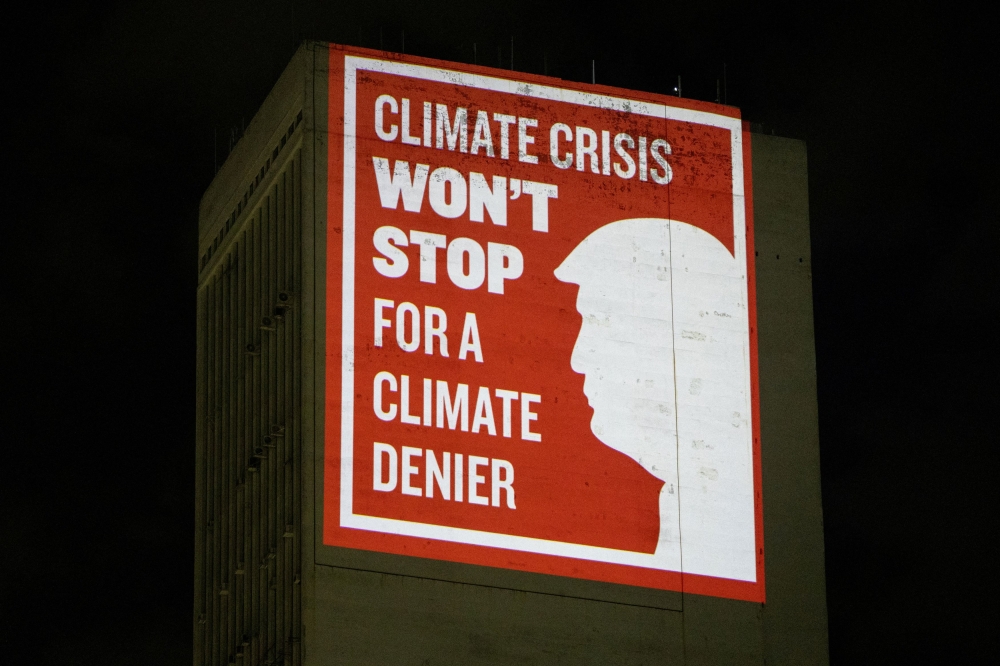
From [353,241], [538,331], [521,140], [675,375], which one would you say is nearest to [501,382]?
[538,331]

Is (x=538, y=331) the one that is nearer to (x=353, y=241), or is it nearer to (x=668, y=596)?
(x=353, y=241)

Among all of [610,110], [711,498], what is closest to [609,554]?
[711,498]

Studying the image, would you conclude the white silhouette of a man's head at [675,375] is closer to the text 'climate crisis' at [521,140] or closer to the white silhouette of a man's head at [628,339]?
the white silhouette of a man's head at [628,339]

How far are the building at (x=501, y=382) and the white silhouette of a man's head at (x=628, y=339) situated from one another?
87 millimetres

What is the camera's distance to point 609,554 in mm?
69938

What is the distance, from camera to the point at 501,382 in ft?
228

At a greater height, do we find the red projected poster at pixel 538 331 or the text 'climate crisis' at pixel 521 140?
the text 'climate crisis' at pixel 521 140

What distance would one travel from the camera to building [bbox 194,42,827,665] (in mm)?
67000

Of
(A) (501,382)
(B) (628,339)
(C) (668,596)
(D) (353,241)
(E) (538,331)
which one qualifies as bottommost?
(C) (668,596)

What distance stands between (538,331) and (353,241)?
6219 mm

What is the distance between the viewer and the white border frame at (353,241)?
219ft

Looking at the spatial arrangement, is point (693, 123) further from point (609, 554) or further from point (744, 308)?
point (609, 554)

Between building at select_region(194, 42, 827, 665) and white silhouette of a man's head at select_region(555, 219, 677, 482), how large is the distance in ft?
0.29

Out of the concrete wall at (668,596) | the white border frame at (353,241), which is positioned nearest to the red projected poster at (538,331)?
the white border frame at (353,241)
